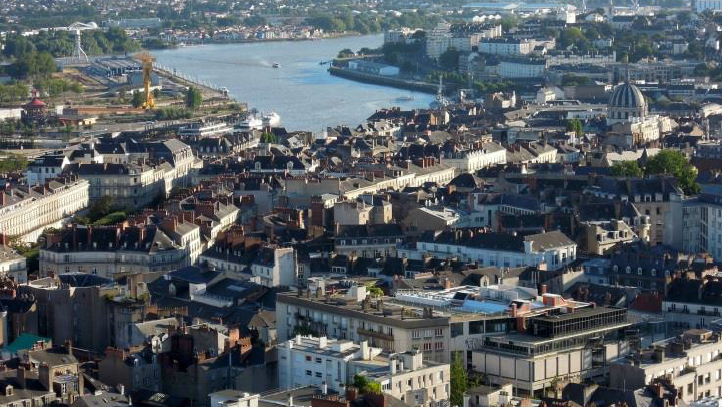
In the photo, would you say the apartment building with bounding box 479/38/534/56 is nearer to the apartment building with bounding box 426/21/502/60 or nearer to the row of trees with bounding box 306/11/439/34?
the apartment building with bounding box 426/21/502/60

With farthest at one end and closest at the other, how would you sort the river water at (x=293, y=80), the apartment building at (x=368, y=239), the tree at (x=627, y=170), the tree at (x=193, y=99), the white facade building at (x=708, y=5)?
the white facade building at (x=708, y=5) → the tree at (x=193, y=99) → the river water at (x=293, y=80) → the tree at (x=627, y=170) → the apartment building at (x=368, y=239)

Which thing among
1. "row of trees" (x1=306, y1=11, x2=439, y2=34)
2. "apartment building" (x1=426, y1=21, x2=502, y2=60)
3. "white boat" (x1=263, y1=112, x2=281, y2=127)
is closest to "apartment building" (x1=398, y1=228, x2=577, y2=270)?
"white boat" (x1=263, y1=112, x2=281, y2=127)

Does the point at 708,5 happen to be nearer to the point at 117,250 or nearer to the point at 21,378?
the point at 117,250

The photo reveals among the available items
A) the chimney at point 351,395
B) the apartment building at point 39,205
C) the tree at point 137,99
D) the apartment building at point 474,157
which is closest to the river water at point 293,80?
the tree at point 137,99

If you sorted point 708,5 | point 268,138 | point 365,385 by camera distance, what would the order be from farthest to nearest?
point 708,5
point 268,138
point 365,385

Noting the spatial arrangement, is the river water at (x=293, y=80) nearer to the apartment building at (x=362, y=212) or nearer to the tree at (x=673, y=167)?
the tree at (x=673, y=167)

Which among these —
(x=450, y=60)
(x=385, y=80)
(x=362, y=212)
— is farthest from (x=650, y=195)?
(x=450, y=60)
